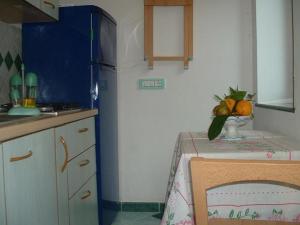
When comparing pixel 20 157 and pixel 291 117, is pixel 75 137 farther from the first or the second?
pixel 291 117

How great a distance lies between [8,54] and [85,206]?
1134mm

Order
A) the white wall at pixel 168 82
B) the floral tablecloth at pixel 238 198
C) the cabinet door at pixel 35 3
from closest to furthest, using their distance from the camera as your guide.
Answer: the floral tablecloth at pixel 238 198 → the cabinet door at pixel 35 3 → the white wall at pixel 168 82

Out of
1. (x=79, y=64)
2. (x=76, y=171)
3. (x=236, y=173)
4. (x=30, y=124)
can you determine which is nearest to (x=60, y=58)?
(x=79, y=64)

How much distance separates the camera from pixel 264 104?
8.00ft

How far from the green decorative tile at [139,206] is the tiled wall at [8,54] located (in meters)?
1.30

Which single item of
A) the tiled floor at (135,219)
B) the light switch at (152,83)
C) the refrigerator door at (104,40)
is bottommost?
the tiled floor at (135,219)

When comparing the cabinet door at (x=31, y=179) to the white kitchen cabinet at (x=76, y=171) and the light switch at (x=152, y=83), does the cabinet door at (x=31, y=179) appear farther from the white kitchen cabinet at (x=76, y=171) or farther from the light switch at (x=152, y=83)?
the light switch at (x=152, y=83)

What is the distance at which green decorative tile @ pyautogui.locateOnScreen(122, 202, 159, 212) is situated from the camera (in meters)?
2.78


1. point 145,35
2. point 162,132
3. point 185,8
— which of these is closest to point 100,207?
point 162,132

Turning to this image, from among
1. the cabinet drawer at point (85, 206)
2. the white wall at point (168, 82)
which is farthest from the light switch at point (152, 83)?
the cabinet drawer at point (85, 206)

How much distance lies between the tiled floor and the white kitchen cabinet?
1.47 ft

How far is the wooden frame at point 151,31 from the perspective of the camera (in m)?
2.62

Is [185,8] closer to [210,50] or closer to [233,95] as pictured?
[210,50]

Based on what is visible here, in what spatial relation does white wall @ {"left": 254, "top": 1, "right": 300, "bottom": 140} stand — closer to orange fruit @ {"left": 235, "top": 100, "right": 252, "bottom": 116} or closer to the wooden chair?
orange fruit @ {"left": 235, "top": 100, "right": 252, "bottom": 116}
